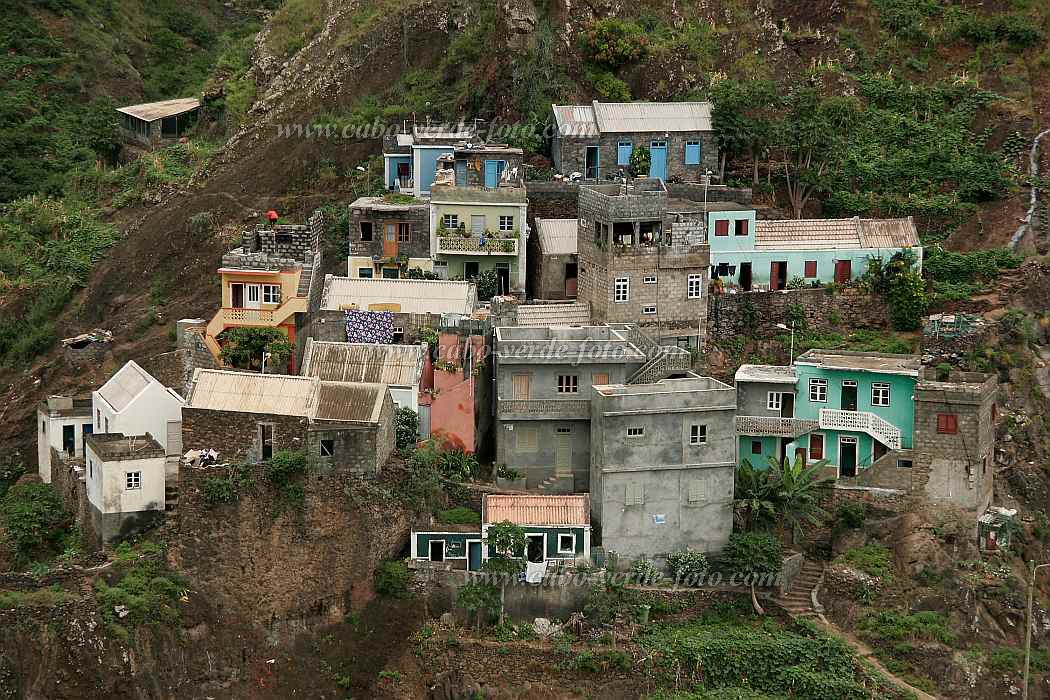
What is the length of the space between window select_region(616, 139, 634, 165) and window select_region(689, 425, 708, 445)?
21.2m

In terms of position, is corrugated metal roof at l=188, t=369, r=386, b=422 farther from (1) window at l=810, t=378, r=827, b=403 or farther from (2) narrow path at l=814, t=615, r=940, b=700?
(2) narrow path at l=814, t=615, r=940, b=700

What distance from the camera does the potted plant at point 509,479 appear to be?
66500mm

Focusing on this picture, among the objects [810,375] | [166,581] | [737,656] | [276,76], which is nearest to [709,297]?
[810,375]

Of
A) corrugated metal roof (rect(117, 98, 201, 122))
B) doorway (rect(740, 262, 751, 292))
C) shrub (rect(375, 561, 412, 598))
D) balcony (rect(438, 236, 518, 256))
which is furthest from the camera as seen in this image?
corrugated metal roof (rect(117, 98, 201, 122))

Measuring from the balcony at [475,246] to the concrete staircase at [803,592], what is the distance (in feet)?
56.1

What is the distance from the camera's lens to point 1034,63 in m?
90.0

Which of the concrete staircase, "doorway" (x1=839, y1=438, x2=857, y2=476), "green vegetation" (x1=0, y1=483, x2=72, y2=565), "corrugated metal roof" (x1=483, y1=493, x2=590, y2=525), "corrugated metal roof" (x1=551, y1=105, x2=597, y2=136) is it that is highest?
"corrugated metal roof" (x1=551, y1=105, x2=597, y2=136)

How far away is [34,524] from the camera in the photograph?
66.6m

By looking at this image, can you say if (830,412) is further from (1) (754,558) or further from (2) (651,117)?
(2) (651,117)

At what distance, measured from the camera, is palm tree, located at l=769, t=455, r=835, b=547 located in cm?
6550

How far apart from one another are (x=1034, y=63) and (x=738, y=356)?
975 inches

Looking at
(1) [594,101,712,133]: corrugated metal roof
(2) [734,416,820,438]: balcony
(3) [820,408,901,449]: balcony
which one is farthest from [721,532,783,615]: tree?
(1) [594,101,712,133]: corrugated metal roof

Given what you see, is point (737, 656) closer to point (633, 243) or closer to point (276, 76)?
point (633, 243)

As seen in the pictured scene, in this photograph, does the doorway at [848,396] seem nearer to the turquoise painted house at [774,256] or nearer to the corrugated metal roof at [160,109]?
the turquoise painted house at [774,256]
